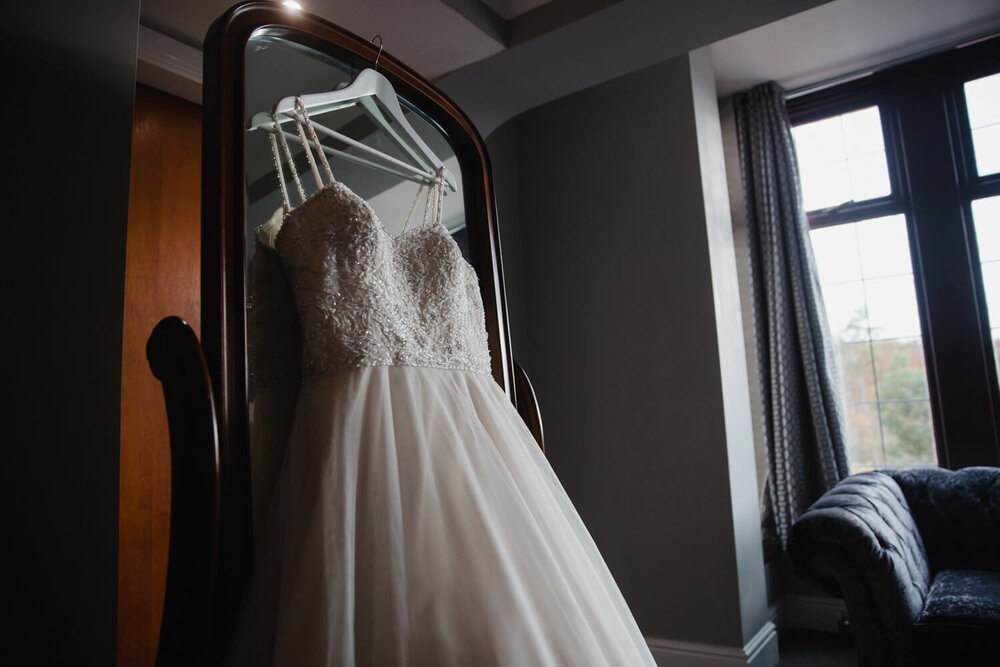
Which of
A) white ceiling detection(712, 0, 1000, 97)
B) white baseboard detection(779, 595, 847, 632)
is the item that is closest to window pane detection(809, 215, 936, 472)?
white baseboard detection(779, 595, 847, 632)

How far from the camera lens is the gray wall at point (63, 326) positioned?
556 millimetres

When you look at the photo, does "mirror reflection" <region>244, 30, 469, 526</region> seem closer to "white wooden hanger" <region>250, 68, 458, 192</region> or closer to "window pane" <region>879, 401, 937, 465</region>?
"white wooden hanger" <region>250, 68, 458, 192</region>

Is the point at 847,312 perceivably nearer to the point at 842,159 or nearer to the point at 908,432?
the point at 908,432

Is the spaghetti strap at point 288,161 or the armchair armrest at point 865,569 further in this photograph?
the armchair armrest at point 865,569

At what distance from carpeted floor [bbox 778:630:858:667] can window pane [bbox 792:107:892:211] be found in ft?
6.81

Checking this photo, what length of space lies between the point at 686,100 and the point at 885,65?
1.26 meters

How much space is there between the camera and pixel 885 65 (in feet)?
10.4

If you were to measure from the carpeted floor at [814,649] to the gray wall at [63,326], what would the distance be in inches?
107

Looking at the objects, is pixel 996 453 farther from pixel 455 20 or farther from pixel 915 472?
pixel 455 20

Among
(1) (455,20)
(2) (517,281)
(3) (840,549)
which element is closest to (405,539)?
(1) (455,20)

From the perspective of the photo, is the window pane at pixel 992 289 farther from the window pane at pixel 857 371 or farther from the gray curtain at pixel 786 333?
the gray curtain at pixel 786 333

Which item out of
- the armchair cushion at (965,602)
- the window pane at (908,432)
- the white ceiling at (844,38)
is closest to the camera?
the armchair cushion at (965,602)

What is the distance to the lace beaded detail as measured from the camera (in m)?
0.91

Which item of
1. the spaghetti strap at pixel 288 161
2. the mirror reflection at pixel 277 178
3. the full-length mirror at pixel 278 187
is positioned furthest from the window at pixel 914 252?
the spaghetti strap at pixel 288 161
